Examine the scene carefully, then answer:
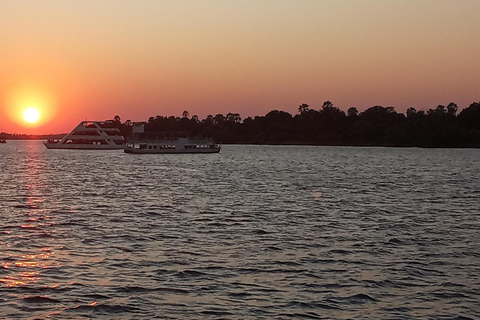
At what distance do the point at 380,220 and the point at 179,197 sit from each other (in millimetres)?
21108

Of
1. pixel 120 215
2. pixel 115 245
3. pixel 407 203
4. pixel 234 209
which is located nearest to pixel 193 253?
pixel 115 245

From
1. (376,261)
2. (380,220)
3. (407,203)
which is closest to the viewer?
(376,261)

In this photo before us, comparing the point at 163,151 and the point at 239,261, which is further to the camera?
the point at 163,151

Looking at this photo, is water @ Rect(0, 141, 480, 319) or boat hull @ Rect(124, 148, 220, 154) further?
boat hull @ Rect(124, 148, 220, 154)

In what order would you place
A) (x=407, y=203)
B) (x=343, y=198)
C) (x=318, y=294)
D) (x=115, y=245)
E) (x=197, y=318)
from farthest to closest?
(x=343, y=198) < (x=407, y=203) < (x=115, y=245) < (x=318, y=294) < (x=197, y=318)

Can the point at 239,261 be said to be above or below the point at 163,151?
below

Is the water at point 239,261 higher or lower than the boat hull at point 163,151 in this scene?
lower

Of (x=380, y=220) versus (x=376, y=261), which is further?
(x=380, y=220)

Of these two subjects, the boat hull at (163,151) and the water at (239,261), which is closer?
the water at (239,261)

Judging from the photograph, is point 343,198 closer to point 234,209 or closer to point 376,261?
point 234,209

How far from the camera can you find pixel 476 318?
17359 mm

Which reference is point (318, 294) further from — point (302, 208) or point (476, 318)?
point (302, 208)

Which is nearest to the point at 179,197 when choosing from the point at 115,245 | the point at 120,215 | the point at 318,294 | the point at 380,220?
the point at 120,215

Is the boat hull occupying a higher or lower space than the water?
higher
